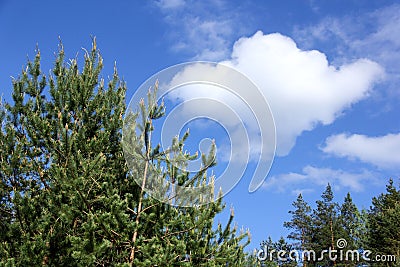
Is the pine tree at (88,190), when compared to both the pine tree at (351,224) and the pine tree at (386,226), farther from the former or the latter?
the pine tree at (351,224)

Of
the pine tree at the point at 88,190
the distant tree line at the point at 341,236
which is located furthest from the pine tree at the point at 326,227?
the pine tree at the point at 88,190

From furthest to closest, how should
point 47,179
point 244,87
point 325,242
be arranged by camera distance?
1. point 325,242
2. point 47,179
3. point 244,87

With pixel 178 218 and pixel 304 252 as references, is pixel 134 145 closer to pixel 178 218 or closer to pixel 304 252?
pixel 178 218

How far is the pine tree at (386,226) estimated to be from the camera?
2934cm

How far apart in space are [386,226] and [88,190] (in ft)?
88.3

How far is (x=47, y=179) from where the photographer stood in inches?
393

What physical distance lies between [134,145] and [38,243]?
2805 mm

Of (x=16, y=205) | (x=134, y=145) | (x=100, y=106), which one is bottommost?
(x=16, y=205)

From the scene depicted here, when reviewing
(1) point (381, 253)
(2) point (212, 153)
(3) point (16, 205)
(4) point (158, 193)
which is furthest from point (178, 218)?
(1) point (381, 253)

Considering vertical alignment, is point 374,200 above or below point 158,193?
above

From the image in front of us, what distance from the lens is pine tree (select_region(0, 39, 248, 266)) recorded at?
859cm

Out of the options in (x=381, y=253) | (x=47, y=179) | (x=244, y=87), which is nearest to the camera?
(x=244, y=87)

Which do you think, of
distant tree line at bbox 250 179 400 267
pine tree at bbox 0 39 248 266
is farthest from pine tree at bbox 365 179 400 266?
pine tree at bbox 0 39 248 266

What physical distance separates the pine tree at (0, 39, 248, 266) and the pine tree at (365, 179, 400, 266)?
2212 centimetres
